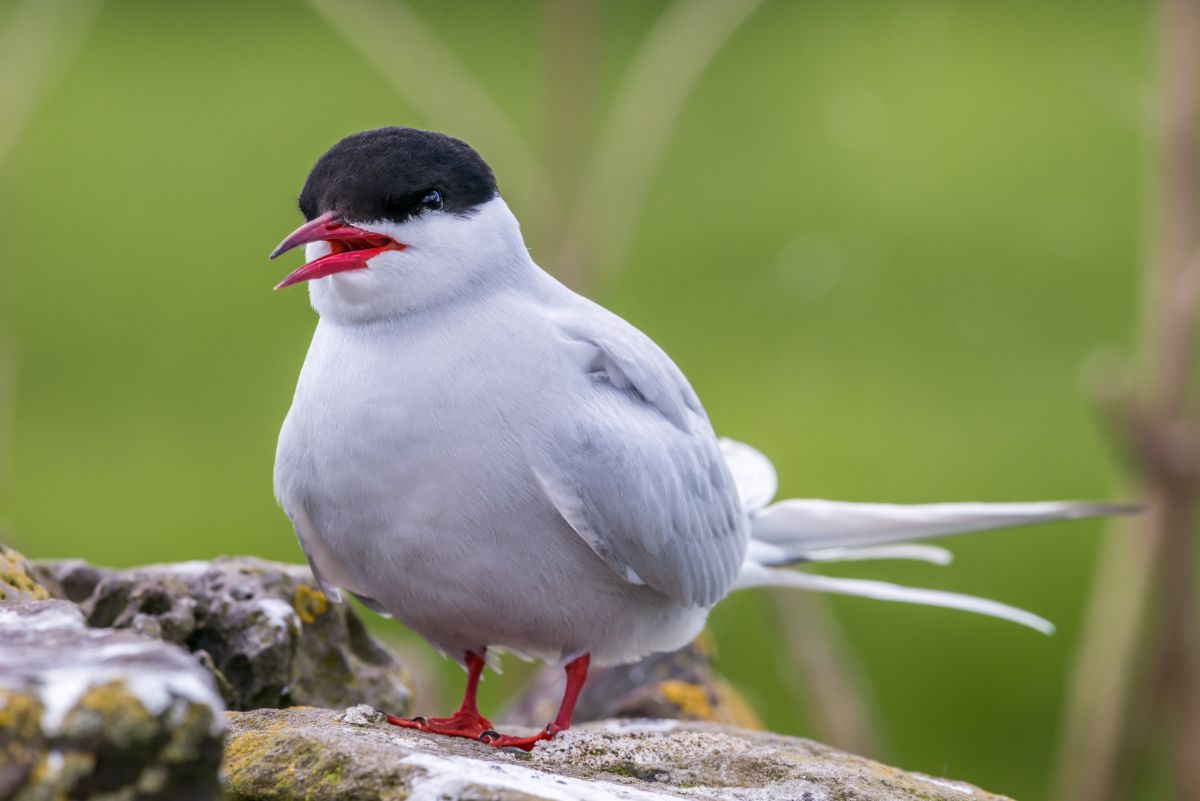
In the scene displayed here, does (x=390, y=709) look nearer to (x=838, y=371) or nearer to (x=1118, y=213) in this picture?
(x=838, y=371)

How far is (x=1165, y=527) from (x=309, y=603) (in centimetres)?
337

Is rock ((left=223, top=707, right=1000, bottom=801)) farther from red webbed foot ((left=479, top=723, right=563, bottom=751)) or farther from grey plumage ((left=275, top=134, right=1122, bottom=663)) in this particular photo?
grey plumage ((left=275, top=134, right=1122, bottom=663))

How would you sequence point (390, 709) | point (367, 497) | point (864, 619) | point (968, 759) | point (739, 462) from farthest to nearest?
point (864, 619) → point (968, 759) → point (739, 462) → point (390, 709) → point (367, 497)

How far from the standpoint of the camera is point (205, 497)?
8.34 metres

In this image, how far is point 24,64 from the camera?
22.8 feet

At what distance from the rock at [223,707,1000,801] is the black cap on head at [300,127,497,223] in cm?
103

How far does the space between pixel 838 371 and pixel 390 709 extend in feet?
17.5

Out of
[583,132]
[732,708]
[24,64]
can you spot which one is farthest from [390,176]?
[24,64]

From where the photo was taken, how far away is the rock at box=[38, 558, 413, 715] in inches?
132

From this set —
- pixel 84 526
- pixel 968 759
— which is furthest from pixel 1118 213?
pixel 84 526

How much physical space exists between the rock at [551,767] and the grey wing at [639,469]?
0.36 meters

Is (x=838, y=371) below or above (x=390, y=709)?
above

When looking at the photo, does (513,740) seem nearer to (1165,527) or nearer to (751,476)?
(751,476)

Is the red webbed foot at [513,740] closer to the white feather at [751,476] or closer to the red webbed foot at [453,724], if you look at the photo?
the red webbed foot at [453,724]
